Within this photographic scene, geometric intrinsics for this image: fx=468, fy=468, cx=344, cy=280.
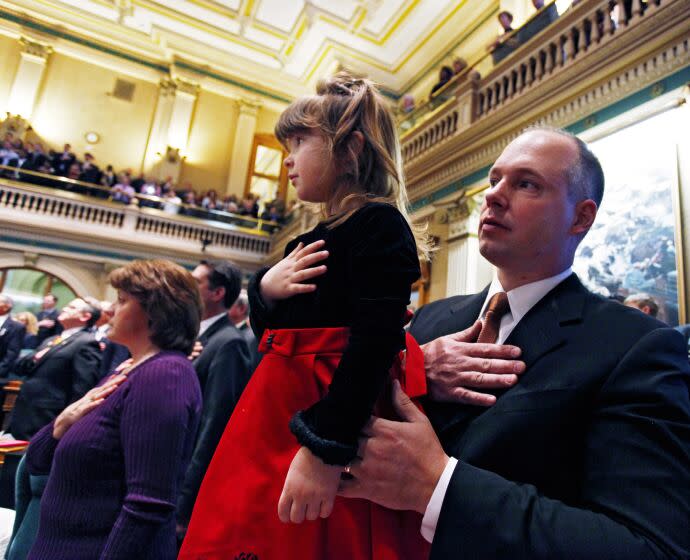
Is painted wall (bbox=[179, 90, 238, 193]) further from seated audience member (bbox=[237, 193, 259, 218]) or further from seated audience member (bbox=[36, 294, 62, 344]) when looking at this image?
seated audience member (bbox=[36, 294, 62, 344])

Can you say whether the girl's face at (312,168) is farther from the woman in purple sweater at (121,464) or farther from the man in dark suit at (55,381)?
the man in dark suit at (55,381)

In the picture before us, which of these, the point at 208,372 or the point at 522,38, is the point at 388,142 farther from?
the point at 522,38

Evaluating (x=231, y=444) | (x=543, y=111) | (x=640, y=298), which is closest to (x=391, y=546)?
(x=231, y=444)

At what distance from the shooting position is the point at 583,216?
1.06 metres

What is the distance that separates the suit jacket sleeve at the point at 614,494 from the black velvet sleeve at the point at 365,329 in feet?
0.68

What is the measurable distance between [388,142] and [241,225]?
1156cm

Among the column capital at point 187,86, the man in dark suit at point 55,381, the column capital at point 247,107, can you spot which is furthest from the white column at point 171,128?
the man in dark suit at point 55,381

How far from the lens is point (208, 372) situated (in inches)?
95.0

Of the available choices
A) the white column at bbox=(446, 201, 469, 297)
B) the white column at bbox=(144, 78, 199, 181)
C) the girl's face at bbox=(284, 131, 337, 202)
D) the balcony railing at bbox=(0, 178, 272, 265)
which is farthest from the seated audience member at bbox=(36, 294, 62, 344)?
the girl's face at bbox=(284, 131, 337, 202)

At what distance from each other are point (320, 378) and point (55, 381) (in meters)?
3.23

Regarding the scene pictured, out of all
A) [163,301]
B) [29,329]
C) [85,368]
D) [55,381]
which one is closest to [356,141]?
[163,301]

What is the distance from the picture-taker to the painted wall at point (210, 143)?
13180 mm

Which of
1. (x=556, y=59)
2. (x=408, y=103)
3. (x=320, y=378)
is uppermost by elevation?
(x=408, y=103)

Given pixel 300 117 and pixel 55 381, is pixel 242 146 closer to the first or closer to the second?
pixel 55 381
